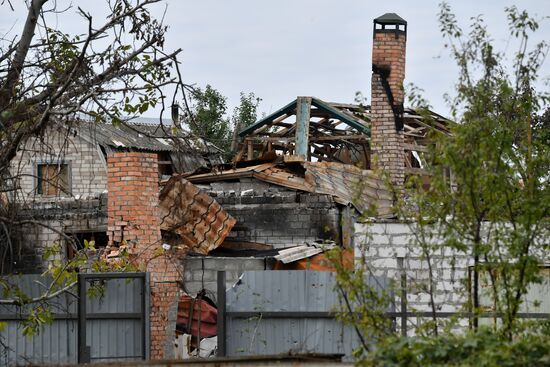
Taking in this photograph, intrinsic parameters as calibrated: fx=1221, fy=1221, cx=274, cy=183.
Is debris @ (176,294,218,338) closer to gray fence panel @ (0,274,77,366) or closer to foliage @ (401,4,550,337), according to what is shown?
gray fence panel @ (0,274,77,366)

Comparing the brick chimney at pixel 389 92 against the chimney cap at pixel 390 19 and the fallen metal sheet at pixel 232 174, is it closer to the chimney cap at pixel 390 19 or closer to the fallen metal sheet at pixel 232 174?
the chimney cap at pixel 390 19

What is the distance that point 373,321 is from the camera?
9492 mm

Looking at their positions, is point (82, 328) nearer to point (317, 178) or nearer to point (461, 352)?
point (317, 178)

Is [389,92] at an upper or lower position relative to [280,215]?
upper

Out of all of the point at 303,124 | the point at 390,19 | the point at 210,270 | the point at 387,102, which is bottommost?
the point at 210,270

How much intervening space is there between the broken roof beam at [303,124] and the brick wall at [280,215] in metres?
3.80

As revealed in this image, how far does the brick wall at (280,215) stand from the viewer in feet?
64.4

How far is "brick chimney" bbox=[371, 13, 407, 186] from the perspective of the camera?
73.7ft

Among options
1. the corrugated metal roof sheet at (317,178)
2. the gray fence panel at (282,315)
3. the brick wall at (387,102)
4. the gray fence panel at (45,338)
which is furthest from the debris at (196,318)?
the brick wall at (387,102)

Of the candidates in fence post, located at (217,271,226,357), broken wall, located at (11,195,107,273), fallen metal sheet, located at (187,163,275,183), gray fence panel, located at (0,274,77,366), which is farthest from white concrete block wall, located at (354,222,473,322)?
broken wall, located at (11,195,107,273)

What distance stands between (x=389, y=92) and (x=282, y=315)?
29.1 ft

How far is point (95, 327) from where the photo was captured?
50.2 feet

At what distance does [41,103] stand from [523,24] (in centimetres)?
453

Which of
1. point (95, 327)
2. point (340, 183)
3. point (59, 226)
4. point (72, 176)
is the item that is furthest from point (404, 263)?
point (72, 176)
